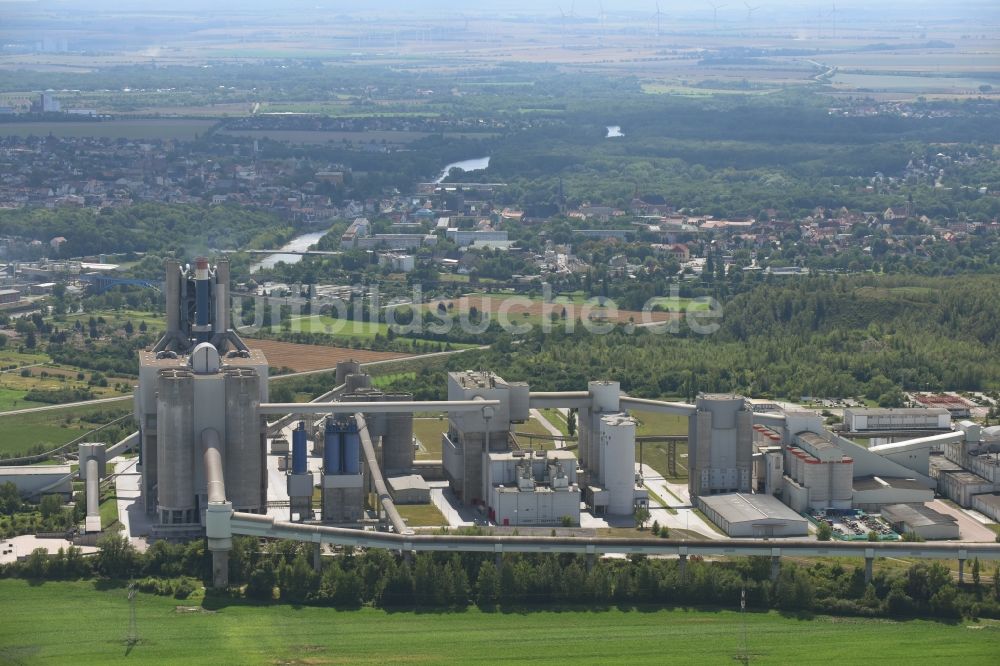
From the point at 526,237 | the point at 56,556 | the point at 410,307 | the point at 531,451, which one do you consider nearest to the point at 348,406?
the point at 531,451

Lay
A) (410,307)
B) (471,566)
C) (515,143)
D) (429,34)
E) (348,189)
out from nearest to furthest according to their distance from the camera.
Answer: (471,566), (410,307), (348,189), (515,143), (429,34)

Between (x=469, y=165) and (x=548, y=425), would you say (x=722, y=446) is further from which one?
(x=469, y=165)

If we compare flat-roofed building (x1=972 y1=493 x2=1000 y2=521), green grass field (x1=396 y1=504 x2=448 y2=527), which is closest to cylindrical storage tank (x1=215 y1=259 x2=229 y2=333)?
green grass field (x1=396 y1=504 x2=448 y2=527)

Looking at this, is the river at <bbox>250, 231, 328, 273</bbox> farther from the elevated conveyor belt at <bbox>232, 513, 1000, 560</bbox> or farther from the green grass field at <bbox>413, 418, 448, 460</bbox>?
the elevated conveyor belt at <bbox>232, 513, 1000, 560</bbox>

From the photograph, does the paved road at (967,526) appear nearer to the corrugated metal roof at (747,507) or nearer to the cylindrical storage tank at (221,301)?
the corrugated metal roof at (747,507)

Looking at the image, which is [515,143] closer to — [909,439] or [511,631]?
[909,439]
